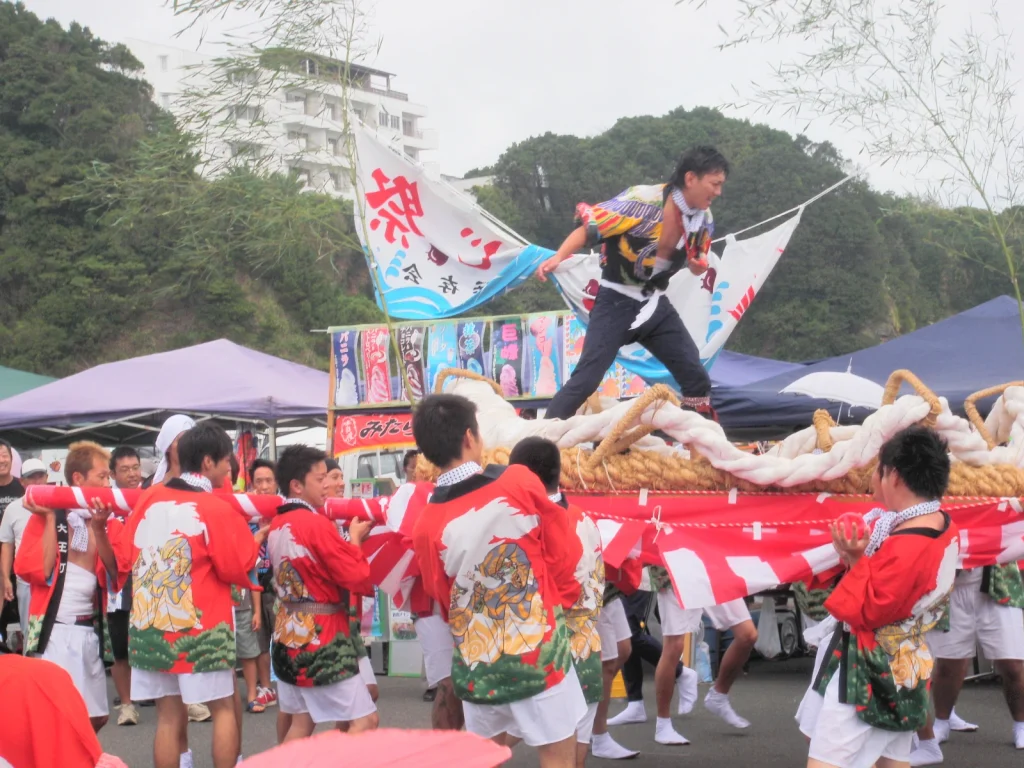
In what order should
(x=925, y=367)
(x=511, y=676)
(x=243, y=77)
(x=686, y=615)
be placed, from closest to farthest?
(x=511, y=676), (x=686, y=615), (x=243, y=77), (x=925, y=367)

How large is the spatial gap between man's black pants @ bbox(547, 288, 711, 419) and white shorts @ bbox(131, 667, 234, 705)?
1.73 metres

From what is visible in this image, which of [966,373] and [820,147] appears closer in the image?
[966,373]

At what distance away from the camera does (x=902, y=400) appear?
4090mm

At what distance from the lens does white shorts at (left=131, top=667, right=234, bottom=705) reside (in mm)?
4766

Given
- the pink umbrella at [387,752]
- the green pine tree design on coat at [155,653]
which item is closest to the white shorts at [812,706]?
the green pine tree design on coat at [155,653]

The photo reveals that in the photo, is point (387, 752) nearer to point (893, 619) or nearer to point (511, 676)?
point (511, 676)

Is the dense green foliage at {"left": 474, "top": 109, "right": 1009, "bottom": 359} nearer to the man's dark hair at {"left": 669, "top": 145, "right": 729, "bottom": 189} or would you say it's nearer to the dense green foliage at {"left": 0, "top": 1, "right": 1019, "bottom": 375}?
the dense green foliage at {"left": 0, "top": 1, "right": 1019, "bottom": 375}

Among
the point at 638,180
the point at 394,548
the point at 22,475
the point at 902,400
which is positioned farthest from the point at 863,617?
the point at 638,180

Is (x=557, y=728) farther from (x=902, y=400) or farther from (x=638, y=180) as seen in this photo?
(x=638, y=180)

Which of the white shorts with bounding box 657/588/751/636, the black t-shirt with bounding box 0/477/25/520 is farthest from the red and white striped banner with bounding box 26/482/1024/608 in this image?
the black t-shirt with bounding box 0/477/25/520

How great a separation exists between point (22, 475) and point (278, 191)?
323cm

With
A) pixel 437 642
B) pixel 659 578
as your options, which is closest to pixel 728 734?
pixel 659 578

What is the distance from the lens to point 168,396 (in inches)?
416

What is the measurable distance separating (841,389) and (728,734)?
2.89 m
